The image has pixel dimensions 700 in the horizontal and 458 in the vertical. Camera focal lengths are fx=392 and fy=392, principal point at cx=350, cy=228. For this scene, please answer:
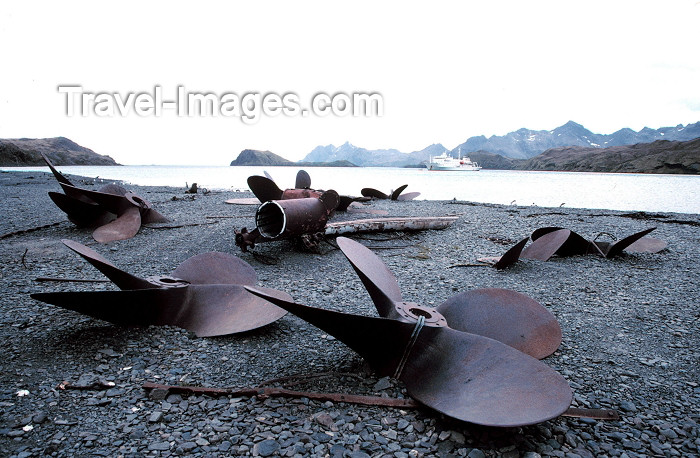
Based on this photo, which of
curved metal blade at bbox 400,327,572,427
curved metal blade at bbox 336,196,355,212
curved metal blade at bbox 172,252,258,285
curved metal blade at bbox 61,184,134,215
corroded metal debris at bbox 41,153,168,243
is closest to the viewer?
curved metal blade at bbox 400,327,572,427

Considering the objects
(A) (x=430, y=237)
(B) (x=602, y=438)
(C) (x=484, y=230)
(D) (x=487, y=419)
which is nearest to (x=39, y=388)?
(D) (x=487, y=419)

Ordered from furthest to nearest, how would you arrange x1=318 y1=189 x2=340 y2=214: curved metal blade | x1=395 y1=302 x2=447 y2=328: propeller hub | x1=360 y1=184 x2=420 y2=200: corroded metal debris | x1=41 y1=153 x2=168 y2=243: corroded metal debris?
x1=360 y1=184 x2=420 y2=200: corroded metal debris, x1=41 y1=153 x2=168 y2=243: corroded metal debris, x1=318 y1=189 x2=340 y2=214: curved metal blade, x1=395 y1=302 x2=447 y2=328: propeller hub

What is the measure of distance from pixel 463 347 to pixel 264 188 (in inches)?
282

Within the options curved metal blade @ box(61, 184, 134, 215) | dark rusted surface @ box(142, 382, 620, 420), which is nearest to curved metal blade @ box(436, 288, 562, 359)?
dark rusted surface @ box(142, 382, 620, 420)

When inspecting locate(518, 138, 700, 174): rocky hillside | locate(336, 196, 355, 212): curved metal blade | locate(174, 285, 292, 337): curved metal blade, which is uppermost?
locate(518, 138, 700, 174): rocky hillside

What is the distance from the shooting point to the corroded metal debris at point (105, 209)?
24.6ft

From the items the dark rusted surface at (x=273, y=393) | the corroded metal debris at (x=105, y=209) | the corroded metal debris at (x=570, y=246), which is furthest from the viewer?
the corroded metal debris at (x=105, y=209)

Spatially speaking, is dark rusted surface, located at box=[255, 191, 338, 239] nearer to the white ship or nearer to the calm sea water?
the calm sea water

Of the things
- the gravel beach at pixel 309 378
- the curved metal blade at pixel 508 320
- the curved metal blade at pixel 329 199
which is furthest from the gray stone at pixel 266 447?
the curved metal blade at pixel 329 199

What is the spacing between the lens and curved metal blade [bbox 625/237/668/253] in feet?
22.2

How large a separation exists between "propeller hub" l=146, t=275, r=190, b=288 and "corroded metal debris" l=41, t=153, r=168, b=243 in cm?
430

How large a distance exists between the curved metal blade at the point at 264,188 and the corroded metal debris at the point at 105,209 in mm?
2357

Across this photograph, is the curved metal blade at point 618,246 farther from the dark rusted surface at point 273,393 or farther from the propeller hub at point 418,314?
the propeller hub at point 418,314

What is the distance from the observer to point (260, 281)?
207 inches
